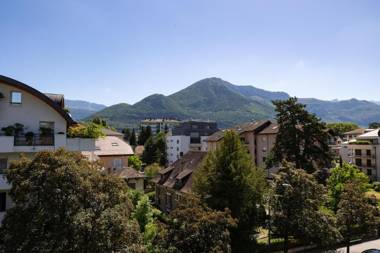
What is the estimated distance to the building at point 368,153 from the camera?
65.4m

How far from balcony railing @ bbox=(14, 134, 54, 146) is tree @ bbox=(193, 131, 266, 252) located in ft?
42.6

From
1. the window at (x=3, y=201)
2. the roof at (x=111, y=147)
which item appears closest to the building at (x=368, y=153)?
the roof at (x=111, y=147)

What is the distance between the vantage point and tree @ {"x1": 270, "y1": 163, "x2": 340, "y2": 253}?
21.4 metres

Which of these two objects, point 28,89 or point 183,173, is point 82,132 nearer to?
point 28,89

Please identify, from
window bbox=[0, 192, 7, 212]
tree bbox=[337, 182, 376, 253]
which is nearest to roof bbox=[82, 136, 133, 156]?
window bbox=[0, 192, 7, 212]

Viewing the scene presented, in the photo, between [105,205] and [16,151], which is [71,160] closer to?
[105,205]

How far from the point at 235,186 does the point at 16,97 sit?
17577 mm

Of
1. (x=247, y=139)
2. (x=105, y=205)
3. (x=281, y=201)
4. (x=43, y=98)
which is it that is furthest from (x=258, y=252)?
(x=247, y=139)

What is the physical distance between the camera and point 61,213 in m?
12.7

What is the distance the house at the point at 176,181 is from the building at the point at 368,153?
141 ft

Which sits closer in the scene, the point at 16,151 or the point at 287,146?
the point at 16,151

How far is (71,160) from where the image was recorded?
13625 mm

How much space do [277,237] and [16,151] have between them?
21.3 metres

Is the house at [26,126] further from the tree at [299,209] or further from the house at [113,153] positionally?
the house at [113,153]
